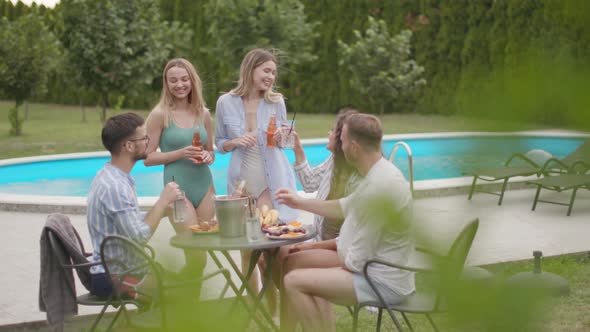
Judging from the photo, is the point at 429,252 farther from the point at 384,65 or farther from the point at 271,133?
the point at 384,65

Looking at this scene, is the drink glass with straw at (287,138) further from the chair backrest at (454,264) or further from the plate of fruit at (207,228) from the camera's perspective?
the chair backrest at (454,264)

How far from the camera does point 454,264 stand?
58 centimetres

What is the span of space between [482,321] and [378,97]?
20422 mm

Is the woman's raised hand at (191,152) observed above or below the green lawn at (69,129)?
above

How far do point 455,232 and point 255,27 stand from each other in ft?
64.9

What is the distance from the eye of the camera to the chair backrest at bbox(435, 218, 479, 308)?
0.54 meters

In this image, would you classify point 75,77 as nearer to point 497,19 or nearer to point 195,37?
point 195,37

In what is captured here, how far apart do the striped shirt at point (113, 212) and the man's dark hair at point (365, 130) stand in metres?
1.09

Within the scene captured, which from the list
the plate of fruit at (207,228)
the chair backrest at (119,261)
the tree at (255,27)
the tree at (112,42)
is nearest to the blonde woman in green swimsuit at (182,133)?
the plate of fruit at (207,228)

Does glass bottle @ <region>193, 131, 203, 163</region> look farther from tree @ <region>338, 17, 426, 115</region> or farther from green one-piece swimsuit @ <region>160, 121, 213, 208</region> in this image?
tree @ <region>338, 17, 426, 115</region>

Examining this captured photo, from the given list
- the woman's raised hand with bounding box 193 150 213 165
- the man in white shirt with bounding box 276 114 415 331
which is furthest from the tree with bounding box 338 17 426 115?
the man in white shirt with bounding box 276 114 415 331

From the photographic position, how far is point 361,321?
4859 millimetres

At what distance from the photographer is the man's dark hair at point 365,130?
11.3 ft

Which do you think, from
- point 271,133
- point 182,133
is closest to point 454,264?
point 271,133
